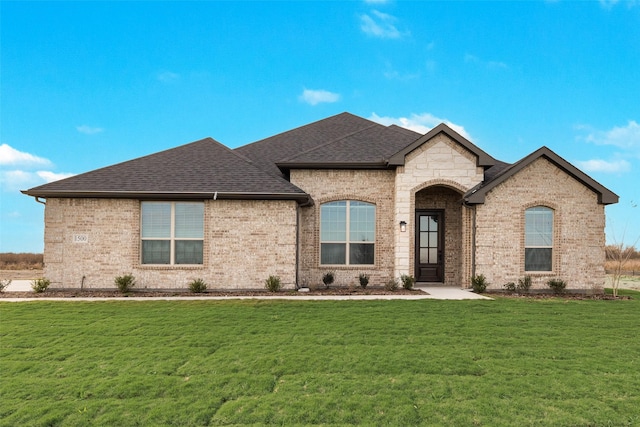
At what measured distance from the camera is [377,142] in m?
16.3

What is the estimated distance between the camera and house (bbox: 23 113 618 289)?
43.9 ft

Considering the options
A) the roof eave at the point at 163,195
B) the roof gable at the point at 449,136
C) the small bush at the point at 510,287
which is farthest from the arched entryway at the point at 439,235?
the roof eave at the point at 163,195

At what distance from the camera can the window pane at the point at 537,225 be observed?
14.1 metres

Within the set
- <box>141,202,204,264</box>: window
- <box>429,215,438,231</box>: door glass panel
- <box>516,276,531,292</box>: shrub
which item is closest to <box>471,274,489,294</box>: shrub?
<box>516,276,531,292</box>: shrub

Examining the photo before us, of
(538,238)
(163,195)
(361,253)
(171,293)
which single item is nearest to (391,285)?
(361,253)

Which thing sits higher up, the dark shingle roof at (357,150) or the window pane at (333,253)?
the dark shingle roof at (357,150)

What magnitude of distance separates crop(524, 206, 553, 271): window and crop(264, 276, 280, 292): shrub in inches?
333

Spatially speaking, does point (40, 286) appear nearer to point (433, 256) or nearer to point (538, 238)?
point (433, 256)

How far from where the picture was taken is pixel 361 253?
1479 centimetres

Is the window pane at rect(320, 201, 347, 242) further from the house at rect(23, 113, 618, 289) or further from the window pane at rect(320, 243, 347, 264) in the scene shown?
the window pane at rect(320, 243, 347, 264)

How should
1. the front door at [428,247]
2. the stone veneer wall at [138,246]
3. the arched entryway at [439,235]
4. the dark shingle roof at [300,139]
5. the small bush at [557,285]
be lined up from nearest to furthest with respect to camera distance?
the stone veneer wall at [138,246] < the small bush at [557,285] < the arched entryway at [439,235] < the front door at [428,247] < the dark shingle roof at [300,139]

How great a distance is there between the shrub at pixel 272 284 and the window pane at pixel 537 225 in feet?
28.3

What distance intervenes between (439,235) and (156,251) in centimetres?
1026

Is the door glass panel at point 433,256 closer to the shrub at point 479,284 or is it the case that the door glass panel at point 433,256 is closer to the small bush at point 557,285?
the shrub at point 479,284
